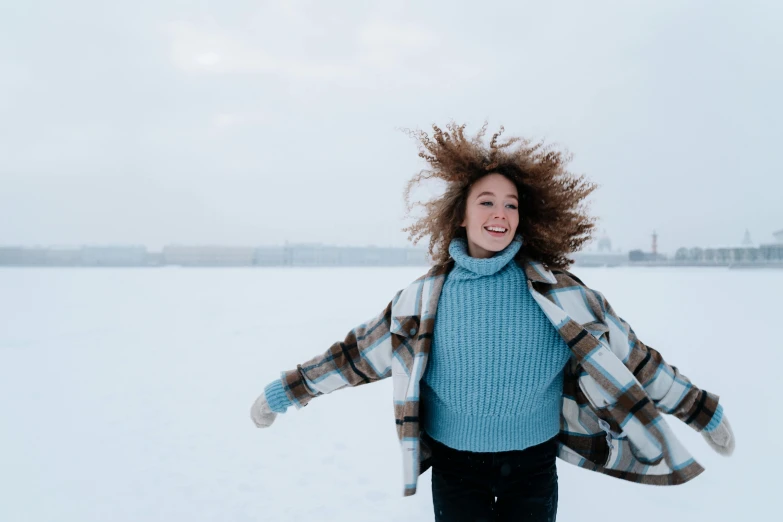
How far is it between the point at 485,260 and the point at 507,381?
40cm

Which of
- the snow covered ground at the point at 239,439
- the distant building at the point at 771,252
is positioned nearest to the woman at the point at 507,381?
the snow covered ground at the point at 239,439

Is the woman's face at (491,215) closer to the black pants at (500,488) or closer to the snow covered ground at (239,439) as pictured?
the black pants at (500,488)

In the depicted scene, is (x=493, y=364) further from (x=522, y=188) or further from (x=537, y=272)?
(x=522, y=188)

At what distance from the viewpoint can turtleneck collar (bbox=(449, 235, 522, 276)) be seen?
1769 mm

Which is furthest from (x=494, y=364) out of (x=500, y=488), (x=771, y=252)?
(x=771, y=252)

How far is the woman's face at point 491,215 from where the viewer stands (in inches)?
72.8

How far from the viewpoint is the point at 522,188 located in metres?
2.03

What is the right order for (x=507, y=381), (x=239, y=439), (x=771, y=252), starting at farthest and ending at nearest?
(x=771, y=252) < (x=239, y=439) < (x=507, y=381)

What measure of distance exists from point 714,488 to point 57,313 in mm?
11349

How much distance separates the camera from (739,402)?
4191mm

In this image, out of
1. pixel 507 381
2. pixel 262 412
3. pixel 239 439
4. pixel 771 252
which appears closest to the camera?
pixel 507 381

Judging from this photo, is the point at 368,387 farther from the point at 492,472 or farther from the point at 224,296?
the point at 224,296

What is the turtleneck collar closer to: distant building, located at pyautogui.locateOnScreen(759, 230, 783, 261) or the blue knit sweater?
the blue knit sweater

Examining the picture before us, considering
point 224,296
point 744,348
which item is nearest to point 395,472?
point 744,348
